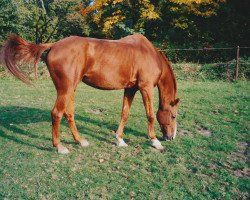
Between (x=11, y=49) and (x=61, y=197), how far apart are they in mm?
2783

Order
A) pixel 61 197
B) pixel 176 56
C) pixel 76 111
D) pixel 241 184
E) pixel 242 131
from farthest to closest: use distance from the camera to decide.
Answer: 1. pixel 176 56
2. pixel 76 111
3. pixel 242 131
4. pixel 241 184
5. pixel 61 197

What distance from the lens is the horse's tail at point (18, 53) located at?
5367 millimetres

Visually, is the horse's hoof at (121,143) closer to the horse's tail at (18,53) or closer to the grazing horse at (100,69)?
the grazing horse at (100,69)

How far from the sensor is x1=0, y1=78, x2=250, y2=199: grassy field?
14.0ft

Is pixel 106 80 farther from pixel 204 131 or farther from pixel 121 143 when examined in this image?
pixel 204 131

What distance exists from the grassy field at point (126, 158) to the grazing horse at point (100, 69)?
418mm

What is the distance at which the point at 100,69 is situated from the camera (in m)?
5.62

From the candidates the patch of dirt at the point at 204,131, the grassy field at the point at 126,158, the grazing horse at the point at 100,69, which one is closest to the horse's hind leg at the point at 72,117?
the grazing horse at the point at 100,69

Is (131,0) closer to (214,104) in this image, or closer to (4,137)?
(214,104)

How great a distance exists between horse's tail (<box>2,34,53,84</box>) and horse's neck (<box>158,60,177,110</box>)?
7.44 feet

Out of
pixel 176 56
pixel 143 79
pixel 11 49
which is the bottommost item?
pixel 176 56

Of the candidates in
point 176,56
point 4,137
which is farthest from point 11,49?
point 176,56

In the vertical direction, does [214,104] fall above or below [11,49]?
below

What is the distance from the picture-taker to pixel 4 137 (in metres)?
6.47
